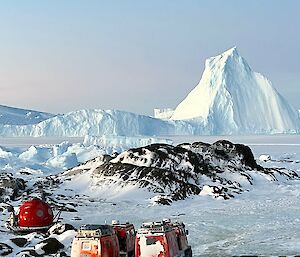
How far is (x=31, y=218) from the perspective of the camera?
2461 centimetres

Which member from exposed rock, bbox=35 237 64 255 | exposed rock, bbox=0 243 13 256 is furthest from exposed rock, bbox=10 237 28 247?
exposed rock, bbox=35 237 64 255

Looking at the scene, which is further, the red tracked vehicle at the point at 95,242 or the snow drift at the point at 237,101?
the snow drift at the point at 237,101

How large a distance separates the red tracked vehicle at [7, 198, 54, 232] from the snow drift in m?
86.2

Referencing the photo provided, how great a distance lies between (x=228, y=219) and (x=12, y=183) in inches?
732

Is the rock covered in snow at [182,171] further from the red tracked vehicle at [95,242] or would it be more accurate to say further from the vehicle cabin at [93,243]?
the vehicle cabin at [93,243]

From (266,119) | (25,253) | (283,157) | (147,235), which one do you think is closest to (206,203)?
(25,253)

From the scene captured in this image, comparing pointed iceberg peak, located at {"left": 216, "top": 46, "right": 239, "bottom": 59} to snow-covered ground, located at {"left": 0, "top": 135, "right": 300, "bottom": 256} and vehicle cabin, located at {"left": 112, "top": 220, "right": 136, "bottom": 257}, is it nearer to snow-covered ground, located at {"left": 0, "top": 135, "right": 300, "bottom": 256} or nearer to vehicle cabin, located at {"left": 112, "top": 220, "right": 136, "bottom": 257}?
snow-covered ground, located at {"left": 0, "top": 135, "right": 300, "bottom": 256}

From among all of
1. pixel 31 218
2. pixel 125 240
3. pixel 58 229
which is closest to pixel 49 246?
pixel 58 229

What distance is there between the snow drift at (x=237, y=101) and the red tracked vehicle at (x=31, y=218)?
86.2m

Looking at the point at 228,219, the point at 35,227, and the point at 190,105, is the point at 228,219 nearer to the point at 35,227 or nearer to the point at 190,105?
the point at 35,227

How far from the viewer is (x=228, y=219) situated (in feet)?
99.9

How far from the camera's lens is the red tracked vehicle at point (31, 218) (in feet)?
80.6

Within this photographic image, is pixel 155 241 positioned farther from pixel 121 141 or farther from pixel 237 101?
pixel 237 101

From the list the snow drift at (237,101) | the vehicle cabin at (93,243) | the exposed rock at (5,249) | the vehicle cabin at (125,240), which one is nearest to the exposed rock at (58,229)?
the exposed rock at (5,249)
